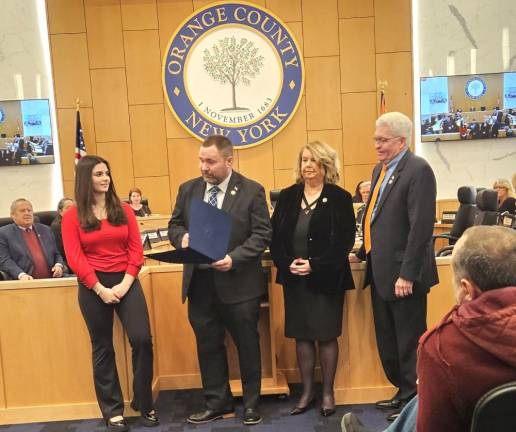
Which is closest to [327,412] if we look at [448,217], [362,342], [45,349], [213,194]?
[362,342]

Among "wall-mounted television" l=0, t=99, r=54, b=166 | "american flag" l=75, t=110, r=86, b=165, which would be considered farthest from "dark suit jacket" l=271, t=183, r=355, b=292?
"wall-mounted television" l=0, t=99, r=54, b=166

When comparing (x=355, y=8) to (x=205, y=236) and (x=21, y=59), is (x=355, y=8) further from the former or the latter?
(x=205, y=236)

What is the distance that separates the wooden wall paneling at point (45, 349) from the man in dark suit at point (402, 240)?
5.19 feet

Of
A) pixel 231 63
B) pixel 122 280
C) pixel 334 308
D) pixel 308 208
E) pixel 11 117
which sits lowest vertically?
pixel 334 308

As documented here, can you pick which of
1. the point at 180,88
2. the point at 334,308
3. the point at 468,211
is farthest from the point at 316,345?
the point at 180,88

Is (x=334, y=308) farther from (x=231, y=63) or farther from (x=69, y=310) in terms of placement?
(x=231, y=63)

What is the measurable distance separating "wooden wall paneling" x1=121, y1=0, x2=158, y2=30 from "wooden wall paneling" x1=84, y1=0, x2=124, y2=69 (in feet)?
0.33

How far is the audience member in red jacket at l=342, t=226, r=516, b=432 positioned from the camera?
3.86 ft

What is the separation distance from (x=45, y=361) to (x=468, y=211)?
4.44 metres

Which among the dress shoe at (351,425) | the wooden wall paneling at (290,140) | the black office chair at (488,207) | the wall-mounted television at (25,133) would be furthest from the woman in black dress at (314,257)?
the wall-mounted television at (25,133)

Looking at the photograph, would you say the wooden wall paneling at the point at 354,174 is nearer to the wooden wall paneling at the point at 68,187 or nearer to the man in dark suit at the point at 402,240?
the wooden wall paneling at the point at 68,187

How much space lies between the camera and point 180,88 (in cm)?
784

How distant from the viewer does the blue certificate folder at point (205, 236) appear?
2600 mm

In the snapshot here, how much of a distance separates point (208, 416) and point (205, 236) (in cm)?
110
